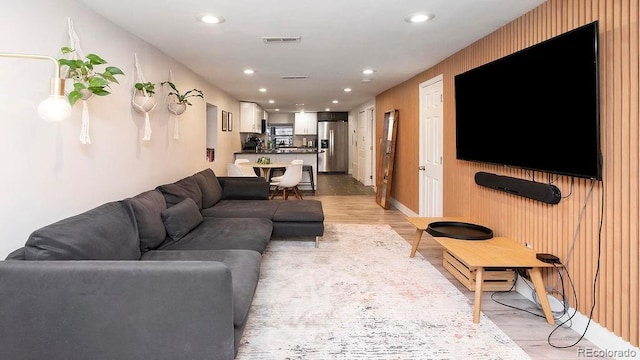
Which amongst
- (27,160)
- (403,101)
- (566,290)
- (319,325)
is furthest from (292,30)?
(403,101)

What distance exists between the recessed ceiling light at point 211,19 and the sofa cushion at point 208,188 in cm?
199

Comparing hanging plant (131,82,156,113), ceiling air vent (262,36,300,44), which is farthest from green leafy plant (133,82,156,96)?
ceiling air vent (262,36,300,44)

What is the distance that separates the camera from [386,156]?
280 inches

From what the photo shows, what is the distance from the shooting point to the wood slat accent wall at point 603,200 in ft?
6.53

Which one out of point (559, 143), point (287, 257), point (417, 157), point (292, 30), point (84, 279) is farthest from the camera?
point (417, 157)

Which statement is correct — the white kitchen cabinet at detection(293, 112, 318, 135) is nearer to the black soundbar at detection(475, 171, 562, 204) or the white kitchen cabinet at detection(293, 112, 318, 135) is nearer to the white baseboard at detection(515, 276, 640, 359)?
the black soundbar at detection(475, 171, 562, 204)

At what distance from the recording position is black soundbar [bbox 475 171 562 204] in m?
2.56

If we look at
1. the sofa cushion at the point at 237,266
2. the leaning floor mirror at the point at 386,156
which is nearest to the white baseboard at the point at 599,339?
the sofa cushion at the point at 237,266

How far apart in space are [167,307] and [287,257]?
2298 millimetres

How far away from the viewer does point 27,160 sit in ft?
7.00

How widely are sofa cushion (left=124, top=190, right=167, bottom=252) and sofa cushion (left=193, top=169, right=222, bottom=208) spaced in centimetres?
141

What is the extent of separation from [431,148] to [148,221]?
3742 mm

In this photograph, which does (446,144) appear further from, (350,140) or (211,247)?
(350,140)

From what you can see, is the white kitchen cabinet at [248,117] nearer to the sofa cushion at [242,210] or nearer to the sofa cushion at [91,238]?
the sofa cushion at [242,210]
